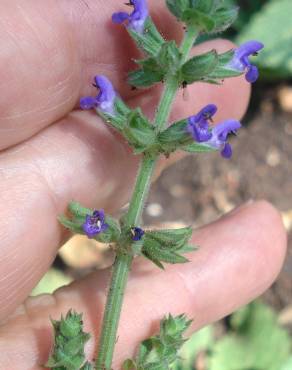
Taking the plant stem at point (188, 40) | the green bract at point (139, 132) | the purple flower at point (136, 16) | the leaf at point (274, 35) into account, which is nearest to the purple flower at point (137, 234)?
the green bract at point (139, 132)

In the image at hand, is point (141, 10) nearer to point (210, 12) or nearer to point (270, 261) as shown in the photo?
point (210, 12)

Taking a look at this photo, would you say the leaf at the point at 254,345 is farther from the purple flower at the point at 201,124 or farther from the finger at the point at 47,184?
the purple flower at the point at 201,124

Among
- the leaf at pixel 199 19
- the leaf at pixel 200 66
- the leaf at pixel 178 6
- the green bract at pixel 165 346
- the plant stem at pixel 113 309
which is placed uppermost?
the leaf at pixel 178 6

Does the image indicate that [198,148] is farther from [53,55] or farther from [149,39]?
[53,55]

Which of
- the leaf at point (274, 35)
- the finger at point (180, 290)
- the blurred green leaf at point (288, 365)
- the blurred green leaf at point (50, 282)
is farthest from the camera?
the leaf at point (274, 35)

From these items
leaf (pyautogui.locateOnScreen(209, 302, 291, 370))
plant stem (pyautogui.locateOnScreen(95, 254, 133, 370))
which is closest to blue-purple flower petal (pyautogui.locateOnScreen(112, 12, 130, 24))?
plant stem (pyautogui.locateOnScreen(95, 254, 133, 370))

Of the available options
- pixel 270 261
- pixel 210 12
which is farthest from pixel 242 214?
pixel 210 12
